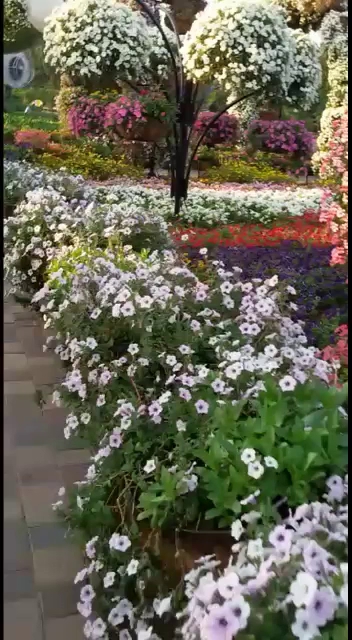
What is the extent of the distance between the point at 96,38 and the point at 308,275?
10.8ft

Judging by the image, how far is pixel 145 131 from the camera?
7.55 metres

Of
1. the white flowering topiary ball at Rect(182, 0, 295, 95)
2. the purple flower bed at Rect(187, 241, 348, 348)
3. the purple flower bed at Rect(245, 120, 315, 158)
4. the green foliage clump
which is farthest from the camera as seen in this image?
the purple flower bed at Rect(245, 120, 315, 158)

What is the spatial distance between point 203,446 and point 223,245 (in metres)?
3.56

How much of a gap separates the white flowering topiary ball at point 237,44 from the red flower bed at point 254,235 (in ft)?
4.09

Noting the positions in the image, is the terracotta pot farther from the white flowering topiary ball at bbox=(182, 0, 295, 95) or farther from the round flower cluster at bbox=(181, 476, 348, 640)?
the round flower cluster at bbox=(181, 476, 348, 640)

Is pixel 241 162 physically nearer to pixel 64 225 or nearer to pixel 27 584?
pixel 64 225

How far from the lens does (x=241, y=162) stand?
1195 centimetres

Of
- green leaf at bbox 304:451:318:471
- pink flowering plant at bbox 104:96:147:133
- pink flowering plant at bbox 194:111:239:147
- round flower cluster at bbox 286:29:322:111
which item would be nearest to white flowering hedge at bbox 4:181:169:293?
green leaf at bbox 304:451:318:471

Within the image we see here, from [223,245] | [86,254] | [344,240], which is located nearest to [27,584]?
[86,254]

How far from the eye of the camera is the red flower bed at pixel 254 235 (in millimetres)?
5117

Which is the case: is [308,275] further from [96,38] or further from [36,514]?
[96,38]

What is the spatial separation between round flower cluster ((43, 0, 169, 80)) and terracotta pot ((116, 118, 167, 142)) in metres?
0.83

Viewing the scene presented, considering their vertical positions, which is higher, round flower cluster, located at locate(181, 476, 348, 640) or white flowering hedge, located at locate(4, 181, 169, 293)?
white flowering hedge, located at locate(4, 181, 169, 293)

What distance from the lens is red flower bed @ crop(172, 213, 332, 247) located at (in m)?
5.12
